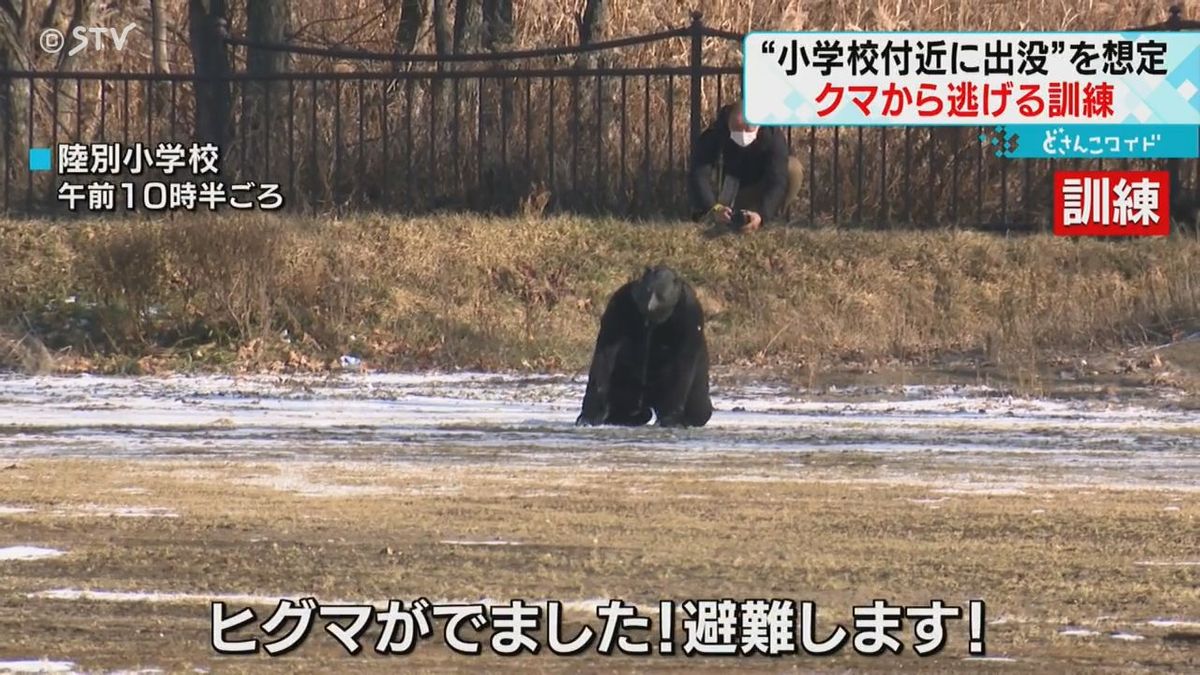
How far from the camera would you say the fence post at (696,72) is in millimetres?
18188

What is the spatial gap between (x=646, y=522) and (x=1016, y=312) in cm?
791

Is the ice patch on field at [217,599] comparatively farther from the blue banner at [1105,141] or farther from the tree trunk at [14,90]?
the tree trunk at [14,90]

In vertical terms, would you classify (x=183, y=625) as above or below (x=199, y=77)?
below

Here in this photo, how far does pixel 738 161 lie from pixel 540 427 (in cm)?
568

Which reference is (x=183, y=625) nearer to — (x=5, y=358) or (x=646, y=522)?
(x=646, y=522)

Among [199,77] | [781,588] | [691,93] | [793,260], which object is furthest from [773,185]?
[781,588]

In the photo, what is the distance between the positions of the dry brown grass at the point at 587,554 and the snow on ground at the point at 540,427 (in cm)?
56

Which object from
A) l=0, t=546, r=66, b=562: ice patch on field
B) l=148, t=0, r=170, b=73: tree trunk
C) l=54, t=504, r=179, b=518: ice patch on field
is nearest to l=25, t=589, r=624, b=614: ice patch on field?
l=0, t=546, r=66, b=562: ice patch on field

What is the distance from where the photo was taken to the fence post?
18.2 metres

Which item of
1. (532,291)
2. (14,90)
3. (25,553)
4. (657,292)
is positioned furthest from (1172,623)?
(14,90)

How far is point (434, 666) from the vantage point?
6.28 meters

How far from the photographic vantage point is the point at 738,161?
17078 millimetres

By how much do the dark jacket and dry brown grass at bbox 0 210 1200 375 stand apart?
1.07 ft

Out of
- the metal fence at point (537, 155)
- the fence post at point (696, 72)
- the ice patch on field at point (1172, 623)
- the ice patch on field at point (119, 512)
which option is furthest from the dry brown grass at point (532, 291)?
the ice patch on field at point (1172, 623)
